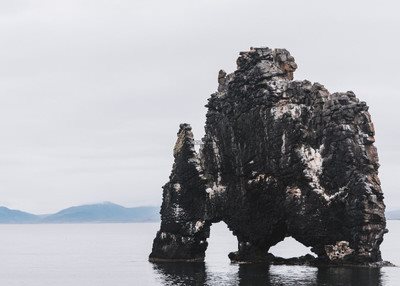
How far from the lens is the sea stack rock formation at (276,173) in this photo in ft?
349

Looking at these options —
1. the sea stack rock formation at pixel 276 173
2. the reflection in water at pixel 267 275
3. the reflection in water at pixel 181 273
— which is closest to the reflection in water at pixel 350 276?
the reflection in water at pixel 267 275

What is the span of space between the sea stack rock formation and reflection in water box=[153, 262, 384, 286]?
5453 mm

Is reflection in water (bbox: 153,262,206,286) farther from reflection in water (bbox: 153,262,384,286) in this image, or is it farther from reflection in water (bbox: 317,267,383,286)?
reflection in water (bbox: 317,267,383,286)

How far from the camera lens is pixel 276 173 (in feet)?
373

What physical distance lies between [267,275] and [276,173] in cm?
1962

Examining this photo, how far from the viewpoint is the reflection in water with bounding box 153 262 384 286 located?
92.6 metres

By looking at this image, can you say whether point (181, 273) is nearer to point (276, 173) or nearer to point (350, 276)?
point (276, 173)

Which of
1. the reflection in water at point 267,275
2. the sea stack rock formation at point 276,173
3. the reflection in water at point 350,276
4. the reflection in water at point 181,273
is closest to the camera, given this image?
the reflection in water at point 350,276

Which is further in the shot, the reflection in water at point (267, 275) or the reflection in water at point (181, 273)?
the reflection in water at point (181, 273)

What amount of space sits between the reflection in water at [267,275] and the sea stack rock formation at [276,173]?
5.45 meters

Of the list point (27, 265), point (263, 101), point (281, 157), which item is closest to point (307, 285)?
point (281, 157)

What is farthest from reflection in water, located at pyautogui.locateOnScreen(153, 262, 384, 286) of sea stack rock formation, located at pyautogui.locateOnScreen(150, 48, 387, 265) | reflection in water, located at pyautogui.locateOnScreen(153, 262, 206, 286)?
sea stack rock formation, located at pyautogui.locateOnScreen(150, 48, 387, 265)

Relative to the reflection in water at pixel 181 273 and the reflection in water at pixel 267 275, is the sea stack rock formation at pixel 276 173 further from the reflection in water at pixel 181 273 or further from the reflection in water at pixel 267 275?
the reflection in water at pixel 267 275

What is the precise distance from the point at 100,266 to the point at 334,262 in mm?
53683
